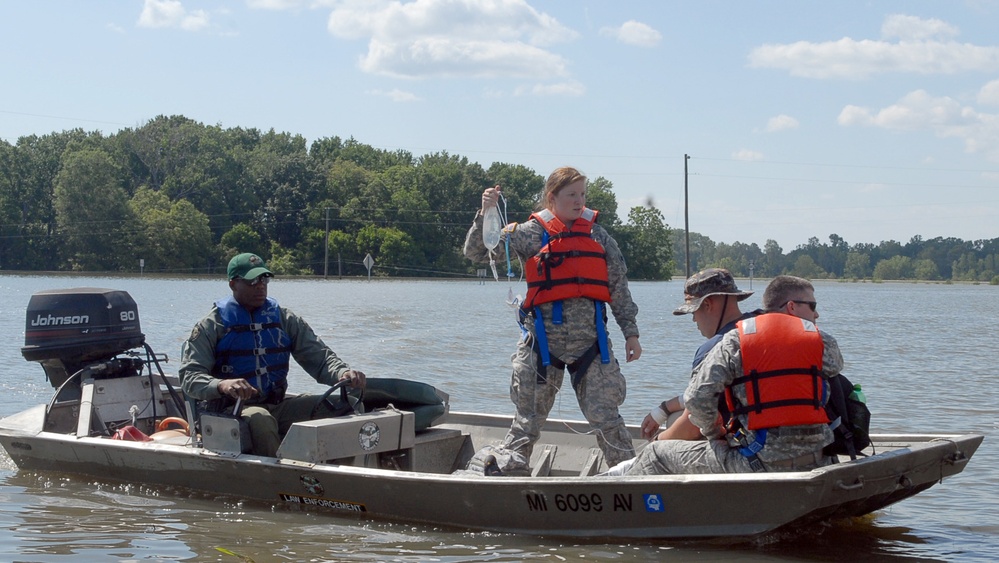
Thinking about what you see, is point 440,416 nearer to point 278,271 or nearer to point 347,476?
point 347,476

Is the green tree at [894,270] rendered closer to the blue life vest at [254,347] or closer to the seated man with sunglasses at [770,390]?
the blue life vest at [254,347]

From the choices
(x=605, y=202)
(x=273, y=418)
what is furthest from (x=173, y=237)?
(x=273, y=418)

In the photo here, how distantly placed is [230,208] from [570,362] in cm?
7827

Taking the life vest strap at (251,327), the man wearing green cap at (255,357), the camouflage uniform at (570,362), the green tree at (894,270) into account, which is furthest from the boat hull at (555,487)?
the green tree at (894,270)

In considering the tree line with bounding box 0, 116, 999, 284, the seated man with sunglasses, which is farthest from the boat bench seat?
the tree line with bounding box 0, 116, 999, 284

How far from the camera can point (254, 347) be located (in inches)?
268

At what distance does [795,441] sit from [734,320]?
2.31 feet

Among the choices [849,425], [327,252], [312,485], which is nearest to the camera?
[849,425]

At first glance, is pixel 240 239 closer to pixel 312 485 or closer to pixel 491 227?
pixel 312 485

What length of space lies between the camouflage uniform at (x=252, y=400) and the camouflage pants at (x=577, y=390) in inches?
49.8

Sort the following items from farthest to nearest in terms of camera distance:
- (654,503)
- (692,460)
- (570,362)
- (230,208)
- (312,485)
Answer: (230,208) < (312,485) < (570,362) < (654,503) < (692,460)

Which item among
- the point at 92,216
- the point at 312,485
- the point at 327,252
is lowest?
the point at 312,485

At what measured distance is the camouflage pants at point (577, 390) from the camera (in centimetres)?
610

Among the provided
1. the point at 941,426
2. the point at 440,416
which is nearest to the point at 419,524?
the point at 440,416
